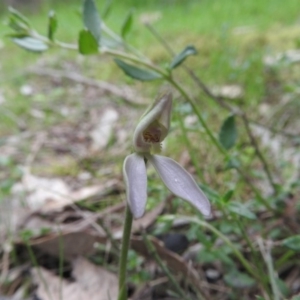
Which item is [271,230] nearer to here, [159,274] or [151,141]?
[159,274]

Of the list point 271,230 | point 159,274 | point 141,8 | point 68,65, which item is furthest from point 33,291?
point 141,8

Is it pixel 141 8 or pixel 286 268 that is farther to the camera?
pixel 141 8

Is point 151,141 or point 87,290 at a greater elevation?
point 151,141

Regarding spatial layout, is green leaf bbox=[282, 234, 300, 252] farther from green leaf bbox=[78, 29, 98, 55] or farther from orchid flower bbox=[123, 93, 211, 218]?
green leaf bbox=[78, 29, 98, 55]

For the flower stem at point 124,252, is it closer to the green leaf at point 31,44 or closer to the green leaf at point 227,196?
the green leaf at point 227,196

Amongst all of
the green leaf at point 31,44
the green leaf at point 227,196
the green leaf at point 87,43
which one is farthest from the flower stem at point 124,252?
the green leaf at point 31,44

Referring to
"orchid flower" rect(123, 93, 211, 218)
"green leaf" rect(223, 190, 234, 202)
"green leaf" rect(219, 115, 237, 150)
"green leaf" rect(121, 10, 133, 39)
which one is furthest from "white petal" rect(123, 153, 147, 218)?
"green leaf" rect(121, 10, 133, 39)

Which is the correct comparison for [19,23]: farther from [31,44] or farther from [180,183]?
[180,183]
